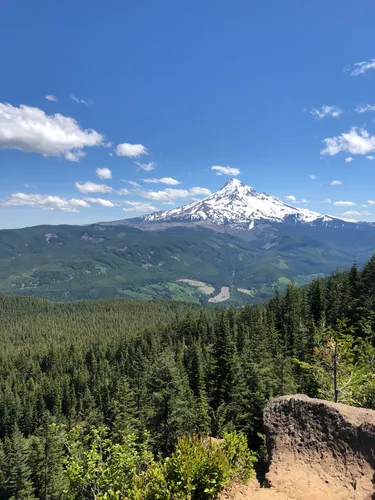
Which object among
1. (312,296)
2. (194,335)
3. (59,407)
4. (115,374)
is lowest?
(59,407)

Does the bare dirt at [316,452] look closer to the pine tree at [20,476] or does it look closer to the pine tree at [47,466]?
the pine tree at [47,466]

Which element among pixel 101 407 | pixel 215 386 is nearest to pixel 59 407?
pixel 101 407

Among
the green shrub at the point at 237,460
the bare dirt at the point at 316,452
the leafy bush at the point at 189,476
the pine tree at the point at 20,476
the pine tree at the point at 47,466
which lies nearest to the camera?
the leafy bush at the point at 189,476

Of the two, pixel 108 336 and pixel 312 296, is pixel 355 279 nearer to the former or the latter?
pixel 312 296

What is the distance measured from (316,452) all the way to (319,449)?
0.77 feet

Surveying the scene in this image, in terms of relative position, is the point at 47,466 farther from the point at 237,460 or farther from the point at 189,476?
the point at 189,476

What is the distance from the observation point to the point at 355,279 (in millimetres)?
101000

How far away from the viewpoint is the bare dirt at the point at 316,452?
15484 mm

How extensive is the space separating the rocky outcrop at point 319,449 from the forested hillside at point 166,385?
2947mm

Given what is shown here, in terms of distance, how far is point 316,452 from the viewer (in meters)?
17.9

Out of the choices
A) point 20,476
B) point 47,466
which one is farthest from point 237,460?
point 20,476

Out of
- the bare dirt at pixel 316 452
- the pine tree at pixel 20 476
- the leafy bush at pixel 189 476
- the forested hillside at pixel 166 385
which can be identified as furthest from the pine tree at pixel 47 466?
the leafy bush at pixel 189 476

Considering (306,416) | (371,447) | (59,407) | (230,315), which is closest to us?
(371,447)

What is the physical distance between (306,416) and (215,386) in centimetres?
A: 4060
